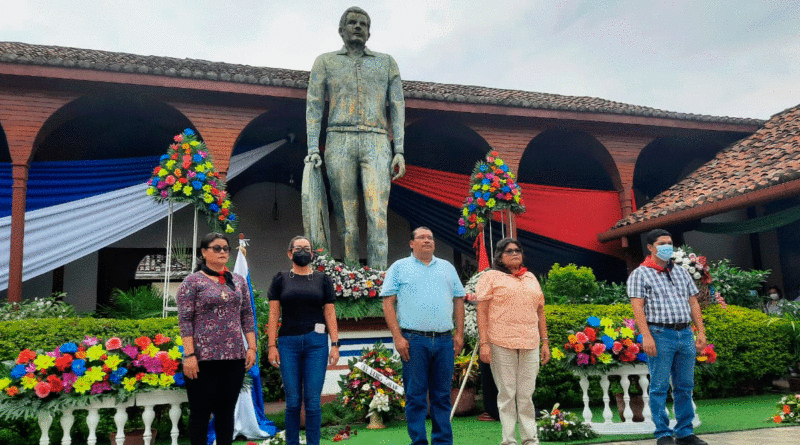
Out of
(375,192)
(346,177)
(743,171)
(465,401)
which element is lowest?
(465,401)

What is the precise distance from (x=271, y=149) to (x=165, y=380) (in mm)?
6013

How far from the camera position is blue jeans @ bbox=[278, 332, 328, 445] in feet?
12.7

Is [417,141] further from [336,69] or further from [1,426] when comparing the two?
[1,426]

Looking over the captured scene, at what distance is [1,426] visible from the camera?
515 centimetres

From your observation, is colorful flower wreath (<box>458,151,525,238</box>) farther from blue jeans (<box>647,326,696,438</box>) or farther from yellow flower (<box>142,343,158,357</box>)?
yellow flower (<box>142,343,158,357</box>)

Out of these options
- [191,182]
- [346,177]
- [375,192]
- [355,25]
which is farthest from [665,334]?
[355,25]

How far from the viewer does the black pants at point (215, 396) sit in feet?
11.7

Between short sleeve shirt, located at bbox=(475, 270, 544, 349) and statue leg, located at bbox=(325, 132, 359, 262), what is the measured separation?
156 inches

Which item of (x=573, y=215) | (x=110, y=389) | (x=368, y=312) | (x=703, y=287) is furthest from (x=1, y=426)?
(x=573, y=215)

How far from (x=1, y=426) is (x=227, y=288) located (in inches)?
119

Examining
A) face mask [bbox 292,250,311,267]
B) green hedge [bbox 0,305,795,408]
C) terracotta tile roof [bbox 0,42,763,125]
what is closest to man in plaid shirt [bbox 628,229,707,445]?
face mask [bbox 292,250,311,267]

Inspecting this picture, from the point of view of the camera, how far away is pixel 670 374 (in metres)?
4.34

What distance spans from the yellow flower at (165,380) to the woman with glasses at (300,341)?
916 mm

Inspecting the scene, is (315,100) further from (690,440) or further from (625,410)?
(690,440)
